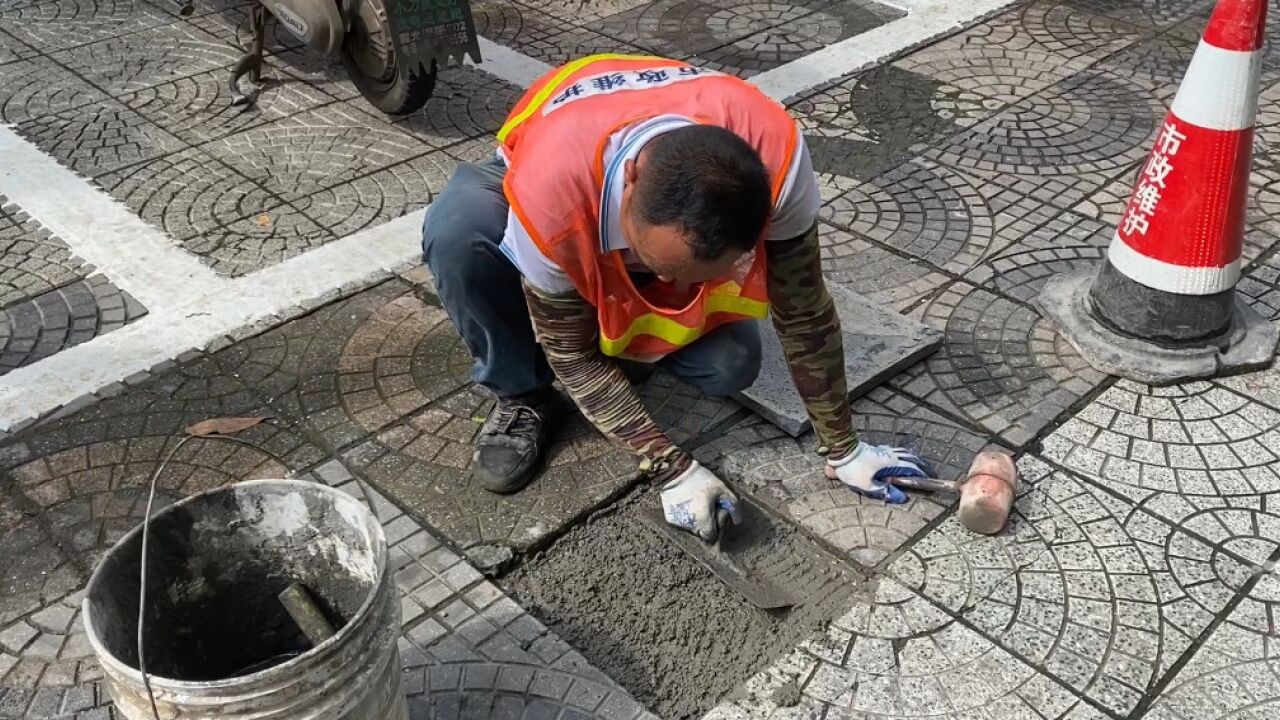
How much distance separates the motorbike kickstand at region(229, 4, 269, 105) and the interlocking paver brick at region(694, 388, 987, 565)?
3.27 metres

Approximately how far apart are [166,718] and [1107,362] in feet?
9.88

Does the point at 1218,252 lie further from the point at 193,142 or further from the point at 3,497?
the point at 193,142

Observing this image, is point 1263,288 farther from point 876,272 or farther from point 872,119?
point 872,119

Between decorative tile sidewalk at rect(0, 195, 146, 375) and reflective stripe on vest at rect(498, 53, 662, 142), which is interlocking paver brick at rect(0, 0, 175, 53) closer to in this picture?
decorative tile sidewalk at rect(0, 195, 146, 375)

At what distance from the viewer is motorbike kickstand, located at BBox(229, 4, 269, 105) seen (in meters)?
5.30

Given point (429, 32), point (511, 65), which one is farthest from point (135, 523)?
point (511, 65)

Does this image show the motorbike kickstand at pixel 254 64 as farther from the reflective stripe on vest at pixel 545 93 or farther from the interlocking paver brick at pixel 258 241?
the reflective stripe on vest at pixel 545 93

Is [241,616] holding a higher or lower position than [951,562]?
higher

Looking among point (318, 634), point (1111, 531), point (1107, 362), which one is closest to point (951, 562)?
point (1111, 531)

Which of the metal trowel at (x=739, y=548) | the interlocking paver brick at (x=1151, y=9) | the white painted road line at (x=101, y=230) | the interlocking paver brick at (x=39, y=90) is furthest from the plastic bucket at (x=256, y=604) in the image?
the interlocking paver brick at (x=1151, y=9)

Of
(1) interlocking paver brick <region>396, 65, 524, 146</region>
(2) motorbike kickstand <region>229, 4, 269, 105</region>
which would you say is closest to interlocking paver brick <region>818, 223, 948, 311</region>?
(1) interlocking paver brick <region>396, 65, 524, 146</region>

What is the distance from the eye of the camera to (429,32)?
487 centimetres

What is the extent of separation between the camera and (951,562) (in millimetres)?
2949

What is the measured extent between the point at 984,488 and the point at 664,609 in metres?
0.93
